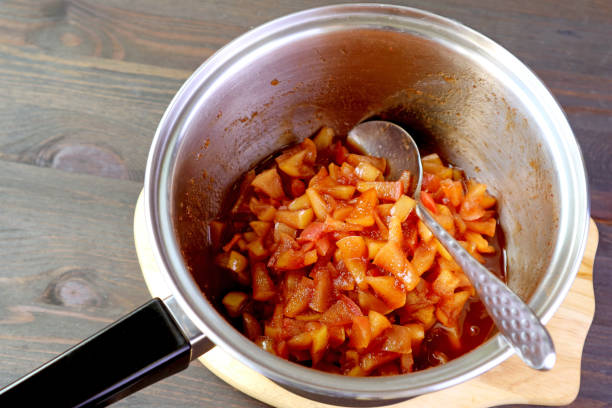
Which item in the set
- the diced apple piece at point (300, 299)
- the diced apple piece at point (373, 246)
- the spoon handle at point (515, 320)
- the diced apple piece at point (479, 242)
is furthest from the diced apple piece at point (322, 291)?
the diced apple piece at point (479, 242)

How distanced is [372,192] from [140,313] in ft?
2.37

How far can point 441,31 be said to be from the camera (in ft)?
4.30

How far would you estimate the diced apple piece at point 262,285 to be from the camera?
1.36 metres

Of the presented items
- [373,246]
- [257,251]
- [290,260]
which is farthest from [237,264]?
[373,246]

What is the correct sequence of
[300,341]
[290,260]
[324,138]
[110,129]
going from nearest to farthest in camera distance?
[300,341], [290,260], [324,138], [110,129]

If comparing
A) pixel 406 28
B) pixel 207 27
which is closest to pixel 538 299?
pixel 406 28

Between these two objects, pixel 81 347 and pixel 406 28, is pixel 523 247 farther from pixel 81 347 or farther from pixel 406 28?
pixel 81 347

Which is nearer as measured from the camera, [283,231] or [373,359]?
[373,359]

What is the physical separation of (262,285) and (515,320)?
0.66m

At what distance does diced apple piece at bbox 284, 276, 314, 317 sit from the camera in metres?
1.29

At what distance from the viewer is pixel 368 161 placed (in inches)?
61.1

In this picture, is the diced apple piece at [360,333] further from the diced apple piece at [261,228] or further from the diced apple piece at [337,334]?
the diced apple piece at [261,228]

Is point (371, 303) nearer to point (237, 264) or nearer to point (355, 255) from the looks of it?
point (355, 255)

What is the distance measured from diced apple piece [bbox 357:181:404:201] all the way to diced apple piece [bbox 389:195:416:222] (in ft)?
0.11
